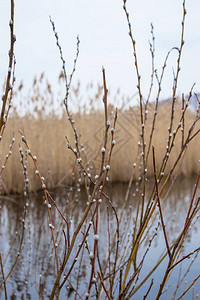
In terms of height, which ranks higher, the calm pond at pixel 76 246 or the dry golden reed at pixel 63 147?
the dry golden reed at pixel 63 147

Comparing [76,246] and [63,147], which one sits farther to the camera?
[63,147]

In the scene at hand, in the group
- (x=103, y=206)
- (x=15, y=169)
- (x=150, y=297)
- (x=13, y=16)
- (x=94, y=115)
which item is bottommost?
(x=150, y=297)

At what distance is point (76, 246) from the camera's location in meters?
2.41

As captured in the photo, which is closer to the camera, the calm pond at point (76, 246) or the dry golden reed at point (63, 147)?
the calm pond at point (76, 246)

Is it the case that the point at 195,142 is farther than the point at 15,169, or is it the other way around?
the point at 195,142

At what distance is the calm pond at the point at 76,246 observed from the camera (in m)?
2.07

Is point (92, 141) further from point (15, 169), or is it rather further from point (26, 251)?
point (26, 251)

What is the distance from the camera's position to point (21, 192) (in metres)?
4.97

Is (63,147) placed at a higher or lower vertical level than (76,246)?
higher

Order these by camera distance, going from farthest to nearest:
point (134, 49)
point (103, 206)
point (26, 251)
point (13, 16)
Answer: point (103, 206)
point (26, 251)
point (134, 49)
point (13, 16)

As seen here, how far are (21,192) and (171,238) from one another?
2490mm

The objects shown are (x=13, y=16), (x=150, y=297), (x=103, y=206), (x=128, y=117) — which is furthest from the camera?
(x=128, y=117)

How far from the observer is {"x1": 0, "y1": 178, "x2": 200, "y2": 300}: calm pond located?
207 cm

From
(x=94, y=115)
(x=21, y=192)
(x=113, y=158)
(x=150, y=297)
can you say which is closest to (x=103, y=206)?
(x=21, y=192)
